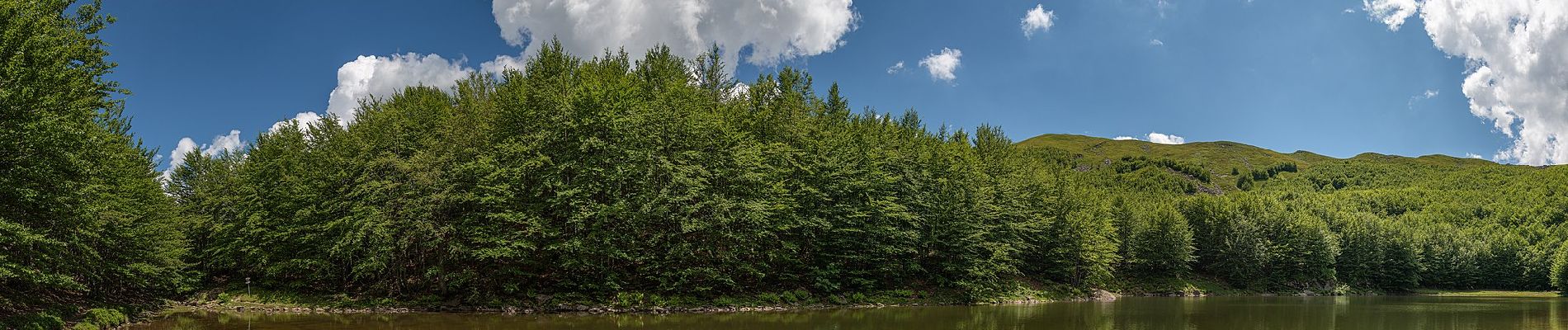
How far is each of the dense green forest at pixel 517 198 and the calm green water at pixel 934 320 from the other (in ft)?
13.0

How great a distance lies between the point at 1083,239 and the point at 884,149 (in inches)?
868

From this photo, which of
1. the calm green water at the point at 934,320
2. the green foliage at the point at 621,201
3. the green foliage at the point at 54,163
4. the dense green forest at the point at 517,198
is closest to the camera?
the green foliage at the point at 54,163

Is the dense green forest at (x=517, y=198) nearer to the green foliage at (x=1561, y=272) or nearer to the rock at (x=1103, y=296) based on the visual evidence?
the rock at (x=1103, y=296)

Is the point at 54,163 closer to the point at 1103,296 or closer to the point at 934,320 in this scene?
the point at 934,320

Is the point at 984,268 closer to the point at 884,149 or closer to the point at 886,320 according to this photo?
the point at 884,149

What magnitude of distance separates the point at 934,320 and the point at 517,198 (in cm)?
2223

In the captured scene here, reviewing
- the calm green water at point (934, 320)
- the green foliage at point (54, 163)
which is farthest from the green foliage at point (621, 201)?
the green foliage at point (54, 163)

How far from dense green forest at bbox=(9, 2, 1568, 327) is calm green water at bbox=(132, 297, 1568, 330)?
3954mm

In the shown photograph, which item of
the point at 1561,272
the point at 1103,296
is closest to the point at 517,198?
the point at 1103,296

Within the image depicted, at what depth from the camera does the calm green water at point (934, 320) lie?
30.6m

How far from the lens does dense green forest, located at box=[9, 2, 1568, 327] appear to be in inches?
1001

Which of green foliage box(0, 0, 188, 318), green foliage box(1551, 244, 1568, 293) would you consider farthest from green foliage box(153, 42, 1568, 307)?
green foliage box(1551, 244, 1568, 293)

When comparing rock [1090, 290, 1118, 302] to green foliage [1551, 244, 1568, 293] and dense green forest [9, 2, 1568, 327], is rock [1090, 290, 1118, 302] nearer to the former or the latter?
dense green forest [9, 2, 1568, 327]

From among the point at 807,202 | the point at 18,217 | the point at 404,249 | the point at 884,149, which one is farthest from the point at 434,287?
the point at 884,149
